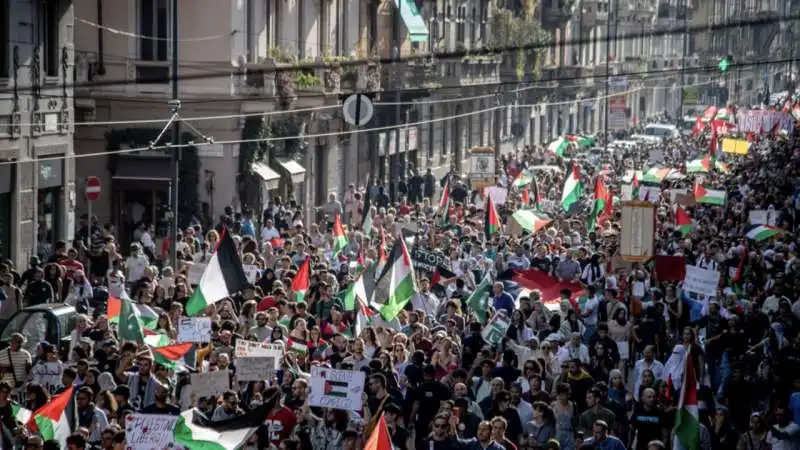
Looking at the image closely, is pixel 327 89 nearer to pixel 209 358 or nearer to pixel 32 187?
pixel 32 187

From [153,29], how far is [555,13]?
47063mm

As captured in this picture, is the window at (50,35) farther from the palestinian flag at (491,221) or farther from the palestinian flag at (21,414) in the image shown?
the palestinian flag at (21,414)

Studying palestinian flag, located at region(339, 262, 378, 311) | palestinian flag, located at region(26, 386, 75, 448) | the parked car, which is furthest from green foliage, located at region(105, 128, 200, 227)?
palestinian flag, located at region(26, 386, 75, 448)

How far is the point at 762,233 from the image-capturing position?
102ft

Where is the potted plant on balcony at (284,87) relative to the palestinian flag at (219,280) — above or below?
above

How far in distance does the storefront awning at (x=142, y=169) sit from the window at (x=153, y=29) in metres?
2.19

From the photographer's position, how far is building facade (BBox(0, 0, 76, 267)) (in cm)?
3195

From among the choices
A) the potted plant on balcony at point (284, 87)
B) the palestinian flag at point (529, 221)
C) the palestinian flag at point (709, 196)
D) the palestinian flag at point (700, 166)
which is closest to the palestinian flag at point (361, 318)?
the palestinian flag at point (529, 221)

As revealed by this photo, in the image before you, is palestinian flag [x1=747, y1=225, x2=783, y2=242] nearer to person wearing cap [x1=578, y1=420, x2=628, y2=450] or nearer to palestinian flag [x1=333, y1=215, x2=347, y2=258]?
palestinian flag [x1=333, y1=215, x2=347, y2=258]

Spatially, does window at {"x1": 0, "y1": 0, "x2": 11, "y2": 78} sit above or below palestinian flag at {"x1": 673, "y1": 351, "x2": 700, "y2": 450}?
above

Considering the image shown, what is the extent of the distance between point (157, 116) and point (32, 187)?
23.5 ft

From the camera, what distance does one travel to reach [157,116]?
3972cm

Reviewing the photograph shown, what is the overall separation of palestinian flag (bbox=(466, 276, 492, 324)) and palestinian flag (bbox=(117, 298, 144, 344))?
15.1ft

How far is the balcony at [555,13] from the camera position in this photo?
84.8m
